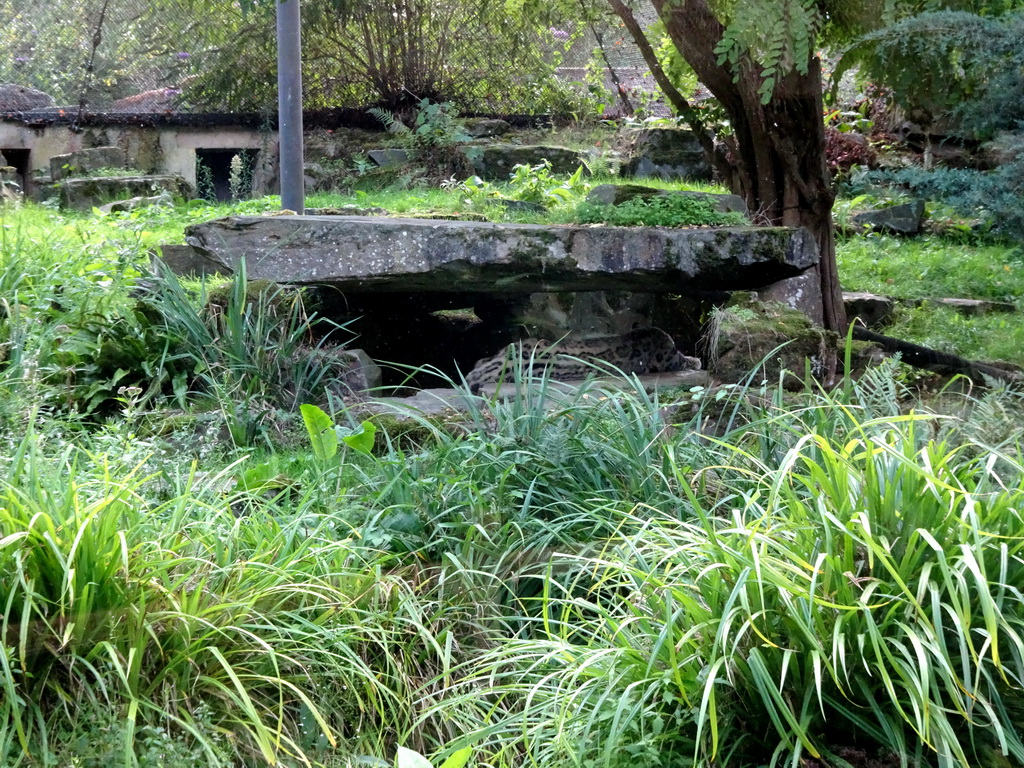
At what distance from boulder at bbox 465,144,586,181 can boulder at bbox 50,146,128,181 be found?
3.82 meters

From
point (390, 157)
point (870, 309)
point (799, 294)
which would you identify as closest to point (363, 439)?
point (799, 294)

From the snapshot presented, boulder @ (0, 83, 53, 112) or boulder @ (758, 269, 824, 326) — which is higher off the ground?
boulder @ (0, 83, 53, 112)

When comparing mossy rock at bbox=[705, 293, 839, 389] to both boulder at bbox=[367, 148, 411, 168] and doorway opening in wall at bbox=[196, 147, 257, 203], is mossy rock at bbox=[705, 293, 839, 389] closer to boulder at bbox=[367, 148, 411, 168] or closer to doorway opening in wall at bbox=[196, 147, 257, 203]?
boulder at bbox=[367, 148, 411, 168]

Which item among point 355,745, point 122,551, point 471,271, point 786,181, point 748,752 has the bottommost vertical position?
point 355,745

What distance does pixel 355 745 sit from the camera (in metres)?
2.71

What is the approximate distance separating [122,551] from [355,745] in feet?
2.84

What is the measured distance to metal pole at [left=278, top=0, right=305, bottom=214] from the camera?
6031mm

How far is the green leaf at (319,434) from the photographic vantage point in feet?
12.1

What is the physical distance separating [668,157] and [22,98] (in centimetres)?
754

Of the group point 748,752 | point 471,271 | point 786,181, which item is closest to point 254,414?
point 471,271

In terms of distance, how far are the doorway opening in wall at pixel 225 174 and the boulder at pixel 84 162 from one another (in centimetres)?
92

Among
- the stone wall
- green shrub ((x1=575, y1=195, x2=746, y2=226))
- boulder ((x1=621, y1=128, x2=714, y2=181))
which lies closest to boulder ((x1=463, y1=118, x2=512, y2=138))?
boulder ((x1=621, y1=128, x2=714, y2=181))

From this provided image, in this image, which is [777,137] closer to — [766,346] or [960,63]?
[960,63]

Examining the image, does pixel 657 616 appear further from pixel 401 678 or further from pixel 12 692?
pixel 12 692
